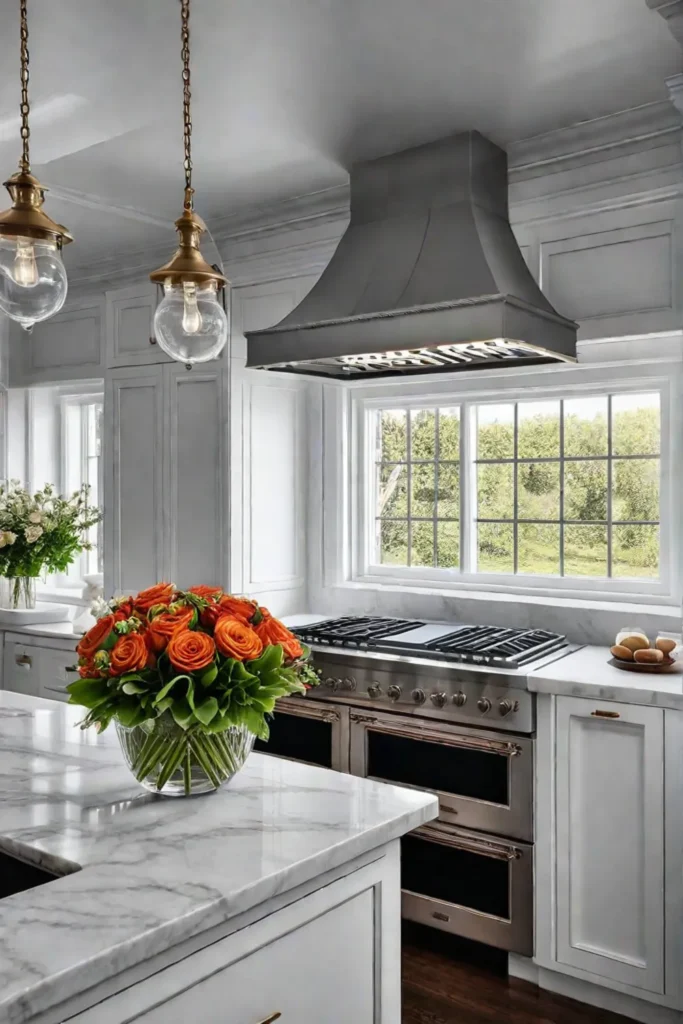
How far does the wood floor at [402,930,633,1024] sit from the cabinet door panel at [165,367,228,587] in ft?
5.37

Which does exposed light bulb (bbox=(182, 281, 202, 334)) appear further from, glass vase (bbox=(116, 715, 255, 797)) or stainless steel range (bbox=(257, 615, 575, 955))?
stainless steel range (bbox=(257, 615, 575, 955))

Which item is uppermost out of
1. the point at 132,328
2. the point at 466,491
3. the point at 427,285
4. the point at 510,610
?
the point at 132,328

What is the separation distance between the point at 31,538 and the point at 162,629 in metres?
2.66

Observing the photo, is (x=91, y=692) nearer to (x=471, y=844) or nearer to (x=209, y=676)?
(x=209, y=676)

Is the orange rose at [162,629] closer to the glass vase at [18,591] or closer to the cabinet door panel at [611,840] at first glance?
the cabinet door panel at [611,840]

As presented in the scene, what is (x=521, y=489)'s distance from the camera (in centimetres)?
353

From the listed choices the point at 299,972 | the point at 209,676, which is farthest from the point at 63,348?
the point at 299,972

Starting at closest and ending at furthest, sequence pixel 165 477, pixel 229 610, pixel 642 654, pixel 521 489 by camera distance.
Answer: pixel 229 610 → pixel 642 654 → pixel 521 489 → pixel 165 477

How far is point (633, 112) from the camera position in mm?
2676

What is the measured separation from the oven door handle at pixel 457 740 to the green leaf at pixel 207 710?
150 centimetres

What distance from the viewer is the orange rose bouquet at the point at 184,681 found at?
1.37 m

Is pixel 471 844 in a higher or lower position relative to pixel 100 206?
lower

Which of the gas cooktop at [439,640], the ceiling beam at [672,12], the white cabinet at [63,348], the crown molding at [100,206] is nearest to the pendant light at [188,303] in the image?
the ceiling beam at [672,12]

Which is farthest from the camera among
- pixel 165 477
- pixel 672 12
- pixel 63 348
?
pixel 63 348
